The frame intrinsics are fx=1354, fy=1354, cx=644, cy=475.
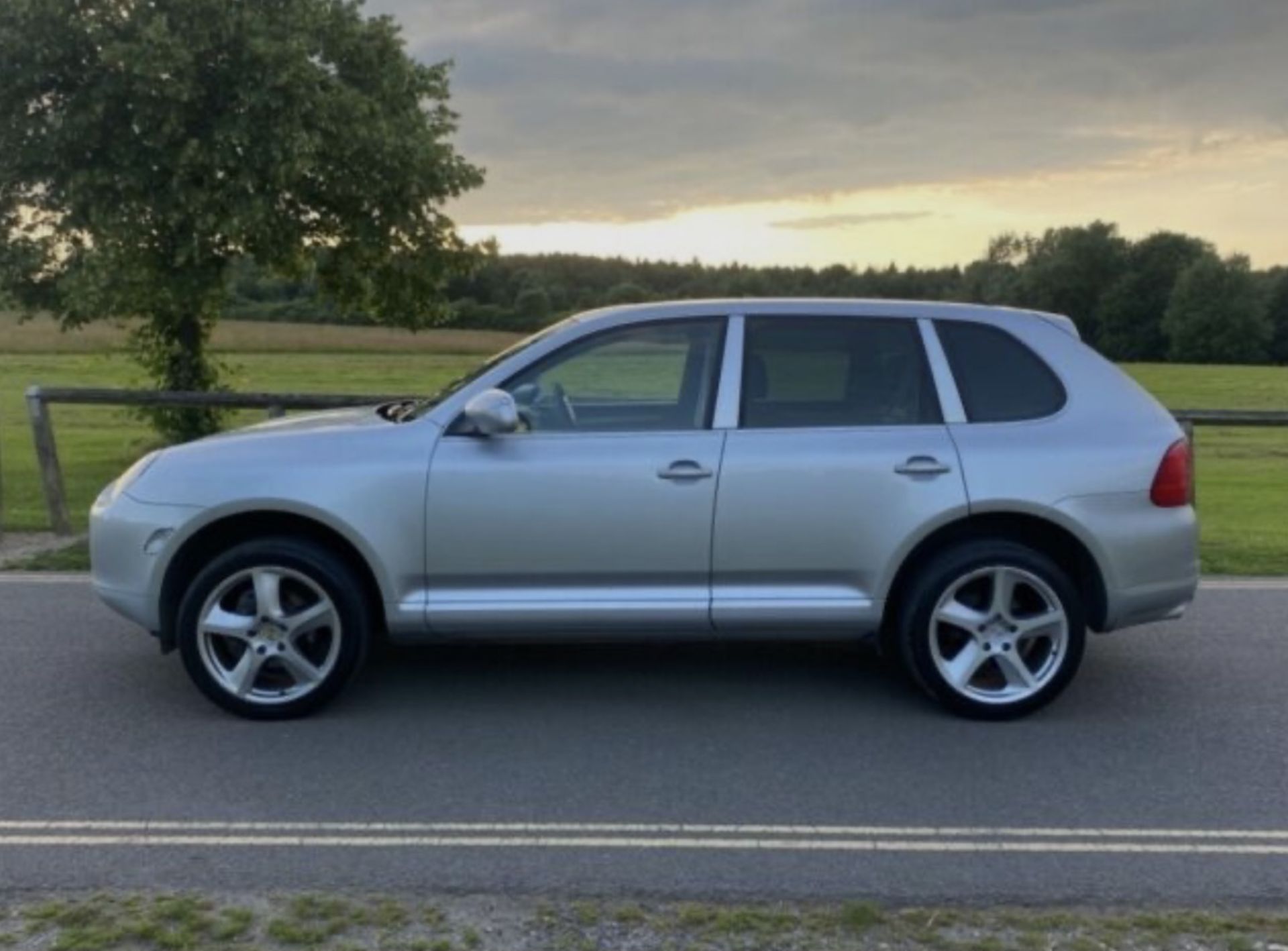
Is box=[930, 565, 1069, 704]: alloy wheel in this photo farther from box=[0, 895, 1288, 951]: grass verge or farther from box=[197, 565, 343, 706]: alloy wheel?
box=[197, 565, 343, 706]: alloy wheel

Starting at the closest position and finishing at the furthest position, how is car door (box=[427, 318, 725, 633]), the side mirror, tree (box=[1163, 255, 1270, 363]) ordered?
the side mirror, car door (box=[427, 318, 725, 633]), tree (box=[1163, 255, 1270, 363])

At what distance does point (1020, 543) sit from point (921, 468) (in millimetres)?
581

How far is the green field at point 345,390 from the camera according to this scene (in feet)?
41.4

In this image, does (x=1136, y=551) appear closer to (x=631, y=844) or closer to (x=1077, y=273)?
(x=631, y=844)

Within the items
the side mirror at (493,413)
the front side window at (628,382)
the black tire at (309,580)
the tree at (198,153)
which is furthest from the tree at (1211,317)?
the black tire at (309,580)

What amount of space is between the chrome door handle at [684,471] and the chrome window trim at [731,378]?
0.20 m

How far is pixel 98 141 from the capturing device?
15914 mm

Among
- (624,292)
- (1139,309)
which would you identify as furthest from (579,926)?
(1139,309)

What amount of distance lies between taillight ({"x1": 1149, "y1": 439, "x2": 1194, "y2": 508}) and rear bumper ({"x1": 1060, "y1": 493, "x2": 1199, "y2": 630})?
3 cm

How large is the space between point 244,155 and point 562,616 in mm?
11729

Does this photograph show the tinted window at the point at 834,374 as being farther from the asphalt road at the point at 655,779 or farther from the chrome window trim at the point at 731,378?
the asphalt road at the point at 655,779

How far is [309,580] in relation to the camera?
5660mm

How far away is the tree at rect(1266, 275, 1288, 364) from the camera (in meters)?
80.6

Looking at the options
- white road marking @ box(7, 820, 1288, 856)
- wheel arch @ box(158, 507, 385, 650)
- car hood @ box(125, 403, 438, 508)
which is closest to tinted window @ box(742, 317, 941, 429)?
car hood @ box(125, 403, 438, 508)
